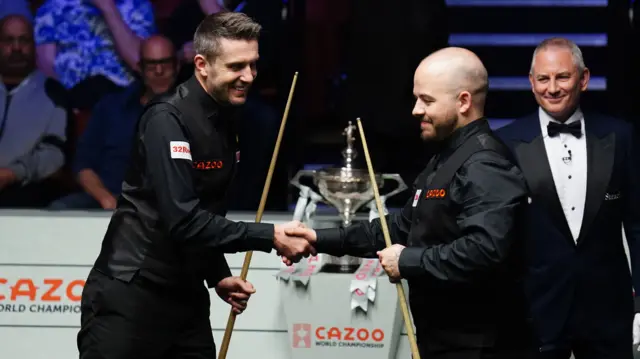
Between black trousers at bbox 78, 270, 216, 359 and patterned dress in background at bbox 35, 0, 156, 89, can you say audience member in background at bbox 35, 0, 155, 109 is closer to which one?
patterned dress in background at bbox 35, 0, 156, 89

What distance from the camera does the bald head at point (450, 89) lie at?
3141mm

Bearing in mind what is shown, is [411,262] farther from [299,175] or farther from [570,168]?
[299,175]

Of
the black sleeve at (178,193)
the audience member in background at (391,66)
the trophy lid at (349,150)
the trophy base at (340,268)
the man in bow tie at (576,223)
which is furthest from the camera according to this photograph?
the audience member in background at (391,66)

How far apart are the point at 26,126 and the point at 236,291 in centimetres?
219

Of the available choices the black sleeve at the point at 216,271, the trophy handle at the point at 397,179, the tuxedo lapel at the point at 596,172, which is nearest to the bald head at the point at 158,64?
the trophy handle at the point at 397,179

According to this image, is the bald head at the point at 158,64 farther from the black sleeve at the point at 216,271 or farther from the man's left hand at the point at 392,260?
the man's left hand at the point at 392,260

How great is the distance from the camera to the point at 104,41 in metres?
5.25

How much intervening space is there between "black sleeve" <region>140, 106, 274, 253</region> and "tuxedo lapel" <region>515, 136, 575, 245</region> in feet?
3.60

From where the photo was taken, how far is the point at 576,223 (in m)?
3.81

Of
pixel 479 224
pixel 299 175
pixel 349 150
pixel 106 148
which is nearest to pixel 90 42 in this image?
pixel 106 148

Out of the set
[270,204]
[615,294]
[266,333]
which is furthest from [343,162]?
[615,294]

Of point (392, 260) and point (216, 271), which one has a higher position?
point (392, 260)

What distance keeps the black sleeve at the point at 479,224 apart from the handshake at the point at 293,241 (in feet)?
1.61

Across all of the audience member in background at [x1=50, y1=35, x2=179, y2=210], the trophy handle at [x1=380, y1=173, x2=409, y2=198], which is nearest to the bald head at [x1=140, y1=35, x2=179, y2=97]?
the audience member in background at [x1=50, y1=35, x2=179, y2=210]
